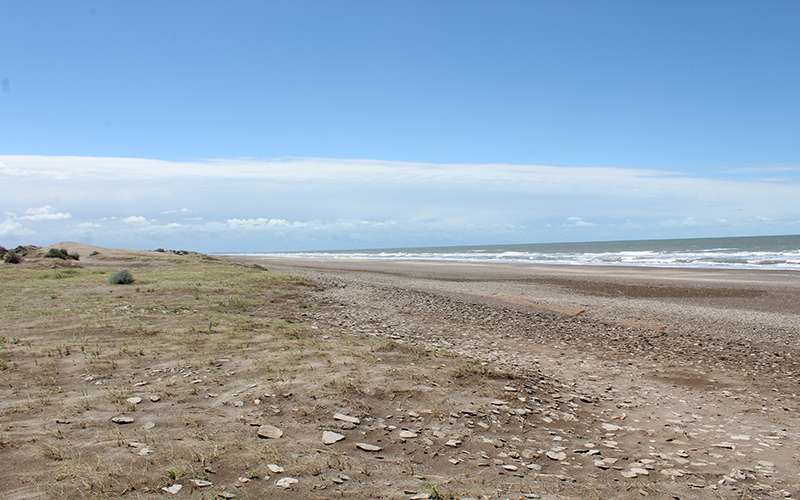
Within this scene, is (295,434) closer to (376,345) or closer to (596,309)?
(376,345)

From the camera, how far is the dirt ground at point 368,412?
5.77 m

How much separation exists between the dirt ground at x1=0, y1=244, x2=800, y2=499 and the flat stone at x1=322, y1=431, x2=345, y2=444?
47 mm

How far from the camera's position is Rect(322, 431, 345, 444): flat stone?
21.9ft

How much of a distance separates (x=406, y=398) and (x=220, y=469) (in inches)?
123

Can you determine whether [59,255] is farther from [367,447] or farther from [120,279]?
[367,447]

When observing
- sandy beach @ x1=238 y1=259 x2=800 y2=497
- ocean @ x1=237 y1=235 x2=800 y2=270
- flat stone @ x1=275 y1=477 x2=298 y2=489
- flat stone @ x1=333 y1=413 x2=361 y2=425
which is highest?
ocean @ x1=237 y1=235 x2=800 y2=270

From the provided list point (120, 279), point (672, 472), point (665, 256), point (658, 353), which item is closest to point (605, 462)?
point (672, 472)

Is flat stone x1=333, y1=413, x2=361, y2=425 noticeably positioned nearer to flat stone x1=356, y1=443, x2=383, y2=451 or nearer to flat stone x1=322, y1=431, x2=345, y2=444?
flat stone x1=322, y1=431, x2=345, y2=444

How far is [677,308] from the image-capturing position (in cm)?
2317

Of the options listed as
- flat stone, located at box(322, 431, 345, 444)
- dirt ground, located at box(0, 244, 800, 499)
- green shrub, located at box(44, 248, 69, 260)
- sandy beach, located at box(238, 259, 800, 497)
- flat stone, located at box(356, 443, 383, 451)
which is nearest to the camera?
dirt ground, located at box(0, 244, 800, 499)

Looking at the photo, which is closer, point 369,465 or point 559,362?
point 369,465

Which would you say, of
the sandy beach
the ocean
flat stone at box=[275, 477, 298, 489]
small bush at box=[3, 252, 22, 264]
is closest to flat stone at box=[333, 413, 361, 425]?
flat stone at box=[275, 477, 298, 489]

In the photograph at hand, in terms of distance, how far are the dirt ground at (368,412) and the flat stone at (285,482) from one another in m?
0.02

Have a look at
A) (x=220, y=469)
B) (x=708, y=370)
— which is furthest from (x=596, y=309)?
(x=220, y=469)
